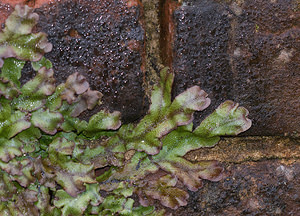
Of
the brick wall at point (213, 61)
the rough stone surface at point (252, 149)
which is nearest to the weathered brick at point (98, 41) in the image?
the brick wall at point (213, 61)

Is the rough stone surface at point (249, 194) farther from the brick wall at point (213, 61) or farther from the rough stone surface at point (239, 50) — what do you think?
the rough stone surface at point (239, 50)

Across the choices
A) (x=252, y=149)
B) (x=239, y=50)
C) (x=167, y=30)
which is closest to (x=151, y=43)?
(x=167, y=30)

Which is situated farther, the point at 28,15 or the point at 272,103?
the point at 272,103

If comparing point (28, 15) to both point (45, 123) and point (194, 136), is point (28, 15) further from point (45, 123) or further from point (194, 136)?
point (194, 136)

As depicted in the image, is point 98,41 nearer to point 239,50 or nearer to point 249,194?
point 239,50

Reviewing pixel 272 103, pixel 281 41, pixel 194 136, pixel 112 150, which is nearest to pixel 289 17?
pixel 281 41

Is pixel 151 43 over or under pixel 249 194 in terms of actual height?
over
